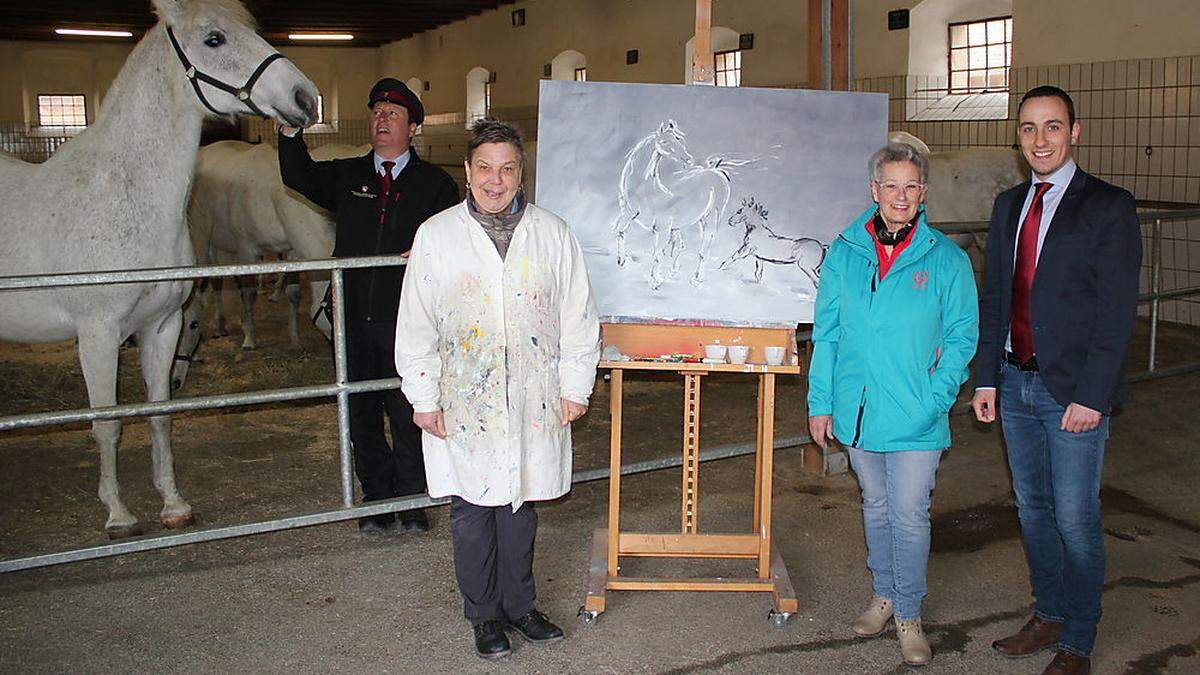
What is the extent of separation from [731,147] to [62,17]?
19388mm

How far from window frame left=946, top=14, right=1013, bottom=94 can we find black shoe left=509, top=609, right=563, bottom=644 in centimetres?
833

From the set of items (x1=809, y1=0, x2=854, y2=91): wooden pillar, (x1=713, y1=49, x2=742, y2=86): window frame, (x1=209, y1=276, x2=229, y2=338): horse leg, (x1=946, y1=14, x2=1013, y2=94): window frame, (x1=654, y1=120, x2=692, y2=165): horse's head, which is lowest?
(x1=209, y1=276, x2=229, y2=338): horse leg

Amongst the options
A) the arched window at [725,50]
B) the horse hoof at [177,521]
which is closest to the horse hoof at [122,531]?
the horse hoof at [177,521]

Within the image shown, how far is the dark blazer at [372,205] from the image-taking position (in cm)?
393

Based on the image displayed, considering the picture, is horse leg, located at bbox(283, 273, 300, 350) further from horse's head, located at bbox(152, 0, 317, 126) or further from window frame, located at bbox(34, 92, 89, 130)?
window frame, located at bbox(34, 92, 89, 130)

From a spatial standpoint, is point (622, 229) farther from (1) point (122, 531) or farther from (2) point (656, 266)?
(1) point (122, 531)

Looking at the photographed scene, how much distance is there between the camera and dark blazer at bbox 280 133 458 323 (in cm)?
393

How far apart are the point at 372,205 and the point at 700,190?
4.08ft

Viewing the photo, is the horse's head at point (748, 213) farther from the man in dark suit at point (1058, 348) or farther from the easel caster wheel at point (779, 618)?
the easel caster wheel at point (779, 618)

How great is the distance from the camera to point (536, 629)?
3.24 m

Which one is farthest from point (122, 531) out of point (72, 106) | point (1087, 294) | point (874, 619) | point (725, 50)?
point (72, 106)

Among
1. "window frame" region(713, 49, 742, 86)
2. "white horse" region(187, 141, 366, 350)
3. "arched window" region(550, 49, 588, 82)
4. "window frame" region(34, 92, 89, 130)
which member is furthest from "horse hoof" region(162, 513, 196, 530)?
"window frame" region(34, 92, 89, 130)

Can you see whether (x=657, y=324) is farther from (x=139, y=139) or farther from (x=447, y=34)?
(x=447, y=34)

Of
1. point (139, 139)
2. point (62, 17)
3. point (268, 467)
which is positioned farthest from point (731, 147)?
point (62, 17)
